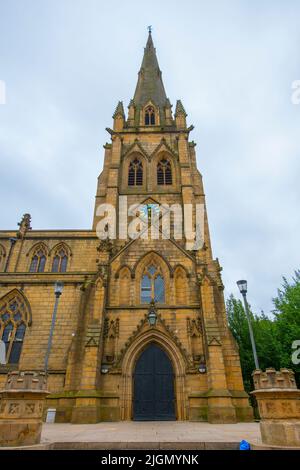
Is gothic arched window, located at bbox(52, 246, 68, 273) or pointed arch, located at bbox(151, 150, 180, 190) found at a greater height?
pointed arch, located at bbox(151, 150, 180, 190)

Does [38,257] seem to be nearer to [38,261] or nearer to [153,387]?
[38,261]

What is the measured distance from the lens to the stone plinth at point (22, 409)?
262 inches

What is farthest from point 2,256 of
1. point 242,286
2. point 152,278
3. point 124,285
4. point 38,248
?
point 242,286

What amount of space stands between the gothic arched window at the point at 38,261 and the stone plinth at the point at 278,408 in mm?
18060

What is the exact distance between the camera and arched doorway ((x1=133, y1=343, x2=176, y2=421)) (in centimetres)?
1502

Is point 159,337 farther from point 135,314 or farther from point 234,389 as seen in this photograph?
point 234,389

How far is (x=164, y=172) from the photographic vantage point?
2608 cm

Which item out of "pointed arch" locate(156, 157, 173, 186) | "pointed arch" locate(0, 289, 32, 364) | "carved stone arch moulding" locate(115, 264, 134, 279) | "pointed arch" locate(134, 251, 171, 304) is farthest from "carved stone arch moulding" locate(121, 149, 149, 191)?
"pointed arch" locate(0, 289, 32, 364)

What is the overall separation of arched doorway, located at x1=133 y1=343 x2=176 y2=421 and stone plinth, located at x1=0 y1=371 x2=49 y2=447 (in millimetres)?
9500

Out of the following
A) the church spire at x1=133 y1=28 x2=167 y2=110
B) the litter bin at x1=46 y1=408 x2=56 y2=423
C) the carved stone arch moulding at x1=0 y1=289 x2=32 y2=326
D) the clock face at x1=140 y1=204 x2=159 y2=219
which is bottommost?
the litter bin at x1=46 y1=408 x2=56 y2=423

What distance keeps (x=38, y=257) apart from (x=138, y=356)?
11.5 m

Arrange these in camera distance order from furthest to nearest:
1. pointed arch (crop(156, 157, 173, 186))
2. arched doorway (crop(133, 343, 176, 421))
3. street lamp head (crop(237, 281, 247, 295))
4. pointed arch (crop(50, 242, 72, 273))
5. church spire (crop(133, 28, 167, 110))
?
1. church spire (crop(133, 28, 167, 110))
2. pointed arch (crop(156, 157, 173, 186))
3. pointed arch (crop(50, 242, 72, 273))
4. arched doorway (crop(133, 343, 176, 421))
5. street lamp head (crop(237, 281, 247, 295))

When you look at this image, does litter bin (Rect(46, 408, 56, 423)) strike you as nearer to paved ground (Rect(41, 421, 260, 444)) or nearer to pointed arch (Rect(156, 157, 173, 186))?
paved ground (Rect(41, 421, 260, 444))
